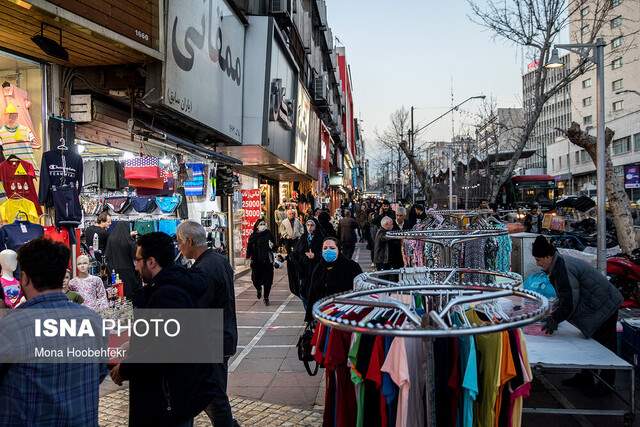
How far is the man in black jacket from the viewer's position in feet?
10.6

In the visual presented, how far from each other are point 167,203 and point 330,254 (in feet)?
16.0

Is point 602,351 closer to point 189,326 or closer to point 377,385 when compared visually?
point 377,385

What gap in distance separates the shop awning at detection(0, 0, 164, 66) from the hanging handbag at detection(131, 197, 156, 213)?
2912 millimetres

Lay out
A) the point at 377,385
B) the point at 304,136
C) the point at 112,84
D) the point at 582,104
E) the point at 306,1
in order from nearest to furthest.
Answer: the point at 377,385 → the point at 112,84 → the point at 304,136 → the point at 306,1 → the point at 582,104

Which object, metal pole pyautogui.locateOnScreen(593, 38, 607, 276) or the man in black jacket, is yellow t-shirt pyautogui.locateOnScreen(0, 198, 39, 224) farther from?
metal pole pyautogui.locateOnScreen(593, 38, 607, 276)

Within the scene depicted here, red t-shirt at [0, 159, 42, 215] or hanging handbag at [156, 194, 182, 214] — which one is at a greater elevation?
red t-shirt at [0, 159, 42, 215]

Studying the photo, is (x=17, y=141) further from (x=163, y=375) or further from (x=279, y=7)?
(x=279, y=7)

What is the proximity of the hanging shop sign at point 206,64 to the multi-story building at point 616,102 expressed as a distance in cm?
3373

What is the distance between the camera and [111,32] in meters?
6.54

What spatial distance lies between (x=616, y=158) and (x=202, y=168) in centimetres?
5210

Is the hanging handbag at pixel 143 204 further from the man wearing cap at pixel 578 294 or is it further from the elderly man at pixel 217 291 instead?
the man wearing cap at pixel 578 294

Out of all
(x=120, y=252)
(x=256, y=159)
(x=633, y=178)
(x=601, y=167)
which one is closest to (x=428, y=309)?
(x=601, y=167)

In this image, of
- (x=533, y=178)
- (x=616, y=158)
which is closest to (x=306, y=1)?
(x=533, y=178)

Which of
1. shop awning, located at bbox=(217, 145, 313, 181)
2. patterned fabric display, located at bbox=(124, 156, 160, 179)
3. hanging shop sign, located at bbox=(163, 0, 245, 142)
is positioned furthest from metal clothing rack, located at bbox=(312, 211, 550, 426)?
shop awning, located at bbox=(217, 145, 313, 181)
